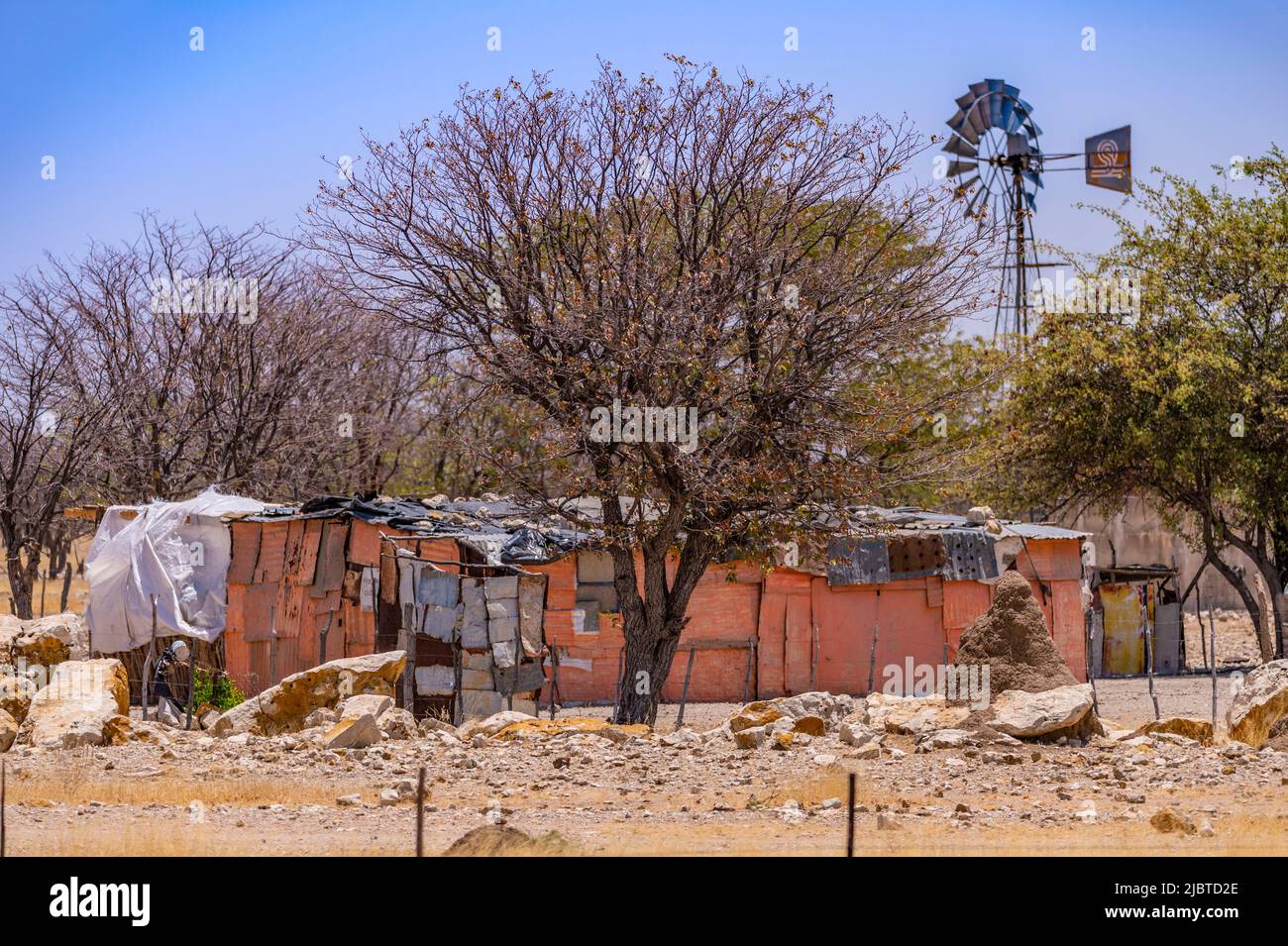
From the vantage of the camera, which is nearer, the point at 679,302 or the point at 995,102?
the point at 679,302

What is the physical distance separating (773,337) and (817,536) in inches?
108

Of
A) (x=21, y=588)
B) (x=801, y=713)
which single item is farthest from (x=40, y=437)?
(x=801, y=713)

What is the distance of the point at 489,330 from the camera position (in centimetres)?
1939

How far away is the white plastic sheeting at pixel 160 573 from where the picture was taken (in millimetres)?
23031

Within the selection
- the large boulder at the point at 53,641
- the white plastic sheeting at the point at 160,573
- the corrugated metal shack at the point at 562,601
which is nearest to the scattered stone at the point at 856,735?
the corrugated metal shack at the point at 562,601

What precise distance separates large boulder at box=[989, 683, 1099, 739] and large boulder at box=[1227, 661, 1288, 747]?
1938mm

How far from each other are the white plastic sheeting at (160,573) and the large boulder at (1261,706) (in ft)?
49.8

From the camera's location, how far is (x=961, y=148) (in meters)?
41.4

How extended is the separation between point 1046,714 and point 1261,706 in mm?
2916

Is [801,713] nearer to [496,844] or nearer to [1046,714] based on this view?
[1046,714]

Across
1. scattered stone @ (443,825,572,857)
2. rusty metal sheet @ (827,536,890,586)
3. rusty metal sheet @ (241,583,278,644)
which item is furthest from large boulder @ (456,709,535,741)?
rusty metal sheet @ (827,536,890,586)
